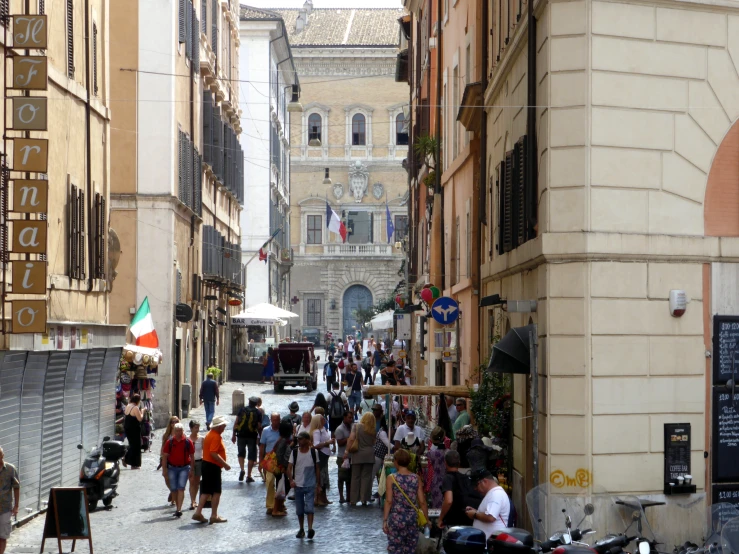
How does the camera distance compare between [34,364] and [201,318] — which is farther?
[201,318]

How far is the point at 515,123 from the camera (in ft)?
50.8

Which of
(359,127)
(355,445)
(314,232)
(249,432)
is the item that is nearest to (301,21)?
(359,127)

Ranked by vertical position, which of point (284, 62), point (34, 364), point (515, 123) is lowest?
point (34, 364)

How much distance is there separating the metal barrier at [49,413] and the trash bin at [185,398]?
1016 centimetres

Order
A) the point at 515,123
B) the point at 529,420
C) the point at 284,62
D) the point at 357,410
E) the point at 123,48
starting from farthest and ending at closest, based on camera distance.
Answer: the point at 284,62 → the point at 357,410 → the point at 123,48 → the point at 515,123 → the point at 529,420

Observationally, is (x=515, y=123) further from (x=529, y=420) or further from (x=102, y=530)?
(x=102, y=530)

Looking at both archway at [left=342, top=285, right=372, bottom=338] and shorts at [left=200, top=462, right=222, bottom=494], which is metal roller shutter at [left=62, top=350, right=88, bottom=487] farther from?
archway at [left=342, top=285, right=372, bottom=338]

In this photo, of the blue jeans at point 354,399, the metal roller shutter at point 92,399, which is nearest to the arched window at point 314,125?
the blue jeans at point 354,399

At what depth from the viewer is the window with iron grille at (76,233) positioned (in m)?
19.3

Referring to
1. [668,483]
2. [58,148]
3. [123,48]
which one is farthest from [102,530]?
[123,48]

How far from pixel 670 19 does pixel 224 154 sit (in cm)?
2922

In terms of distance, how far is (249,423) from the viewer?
21109mm

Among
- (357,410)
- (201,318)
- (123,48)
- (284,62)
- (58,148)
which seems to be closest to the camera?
(58,148)

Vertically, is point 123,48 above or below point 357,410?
above
